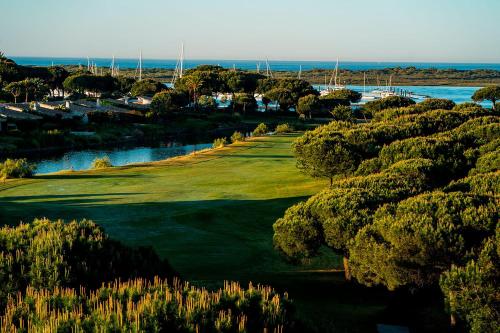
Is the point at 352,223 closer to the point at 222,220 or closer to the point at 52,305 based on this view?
the point at 52,305

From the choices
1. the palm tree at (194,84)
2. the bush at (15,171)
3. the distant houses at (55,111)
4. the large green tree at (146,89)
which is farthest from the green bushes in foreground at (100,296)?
the large green tree at (146,89)

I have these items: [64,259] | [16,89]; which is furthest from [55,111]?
[64,259]

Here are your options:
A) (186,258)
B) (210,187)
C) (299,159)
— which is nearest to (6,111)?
(210,187)

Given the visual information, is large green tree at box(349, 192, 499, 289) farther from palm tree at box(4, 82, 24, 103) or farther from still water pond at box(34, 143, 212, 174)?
palm tree at box(4, 82, 24, 103)

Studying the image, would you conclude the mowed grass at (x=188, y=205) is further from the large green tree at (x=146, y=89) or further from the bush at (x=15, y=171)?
the large green tree at (x=146, y=89)

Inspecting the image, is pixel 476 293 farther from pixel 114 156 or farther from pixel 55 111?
pixel 55 111

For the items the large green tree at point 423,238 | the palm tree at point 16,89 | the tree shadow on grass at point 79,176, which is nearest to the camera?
the large green tree at point 423,238
